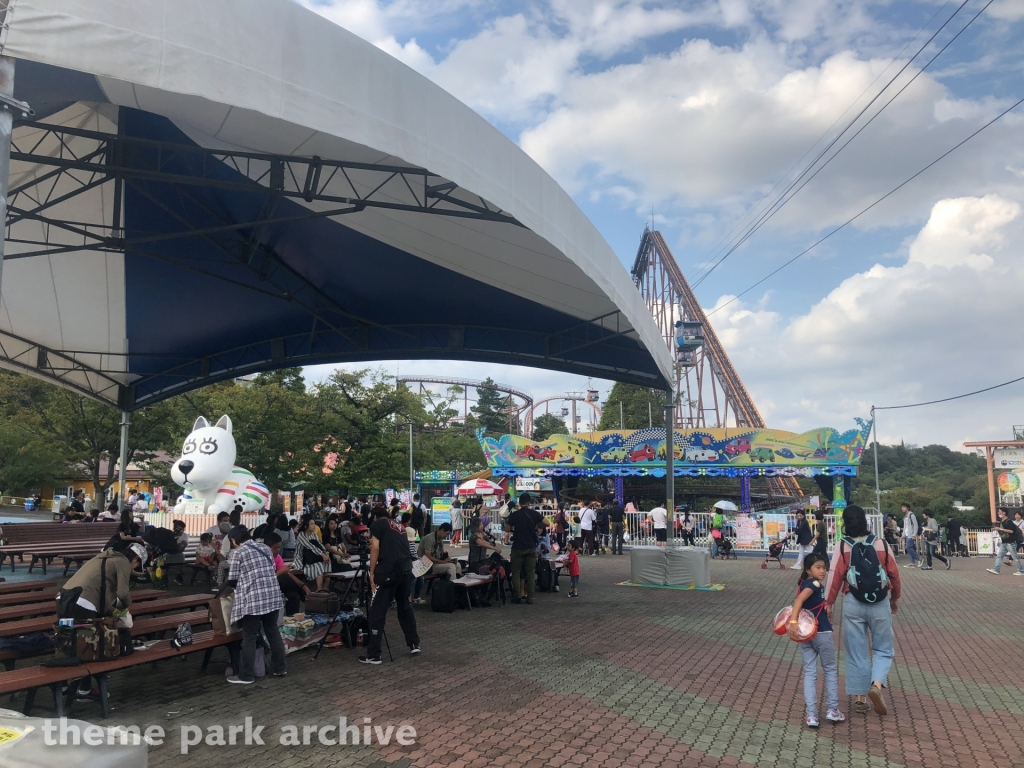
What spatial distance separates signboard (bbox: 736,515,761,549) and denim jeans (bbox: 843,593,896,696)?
16.1 meters

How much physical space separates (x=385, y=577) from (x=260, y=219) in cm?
597

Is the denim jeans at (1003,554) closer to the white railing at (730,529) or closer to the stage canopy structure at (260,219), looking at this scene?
the white railing at (730,529)

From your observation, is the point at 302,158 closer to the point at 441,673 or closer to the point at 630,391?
the point at 441,673

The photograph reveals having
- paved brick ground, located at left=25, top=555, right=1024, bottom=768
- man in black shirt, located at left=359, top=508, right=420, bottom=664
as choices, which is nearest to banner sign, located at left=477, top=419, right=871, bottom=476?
paved brick ground, located at left=25, top=555, right=1024, bottom=768

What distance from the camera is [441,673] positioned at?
6.64 meters

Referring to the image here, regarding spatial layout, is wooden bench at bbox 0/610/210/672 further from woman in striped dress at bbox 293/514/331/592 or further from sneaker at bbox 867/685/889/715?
sneaker at bbox 867/685/889/715

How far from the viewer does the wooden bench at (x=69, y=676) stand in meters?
4.77

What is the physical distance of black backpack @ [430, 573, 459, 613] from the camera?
10.1 metres

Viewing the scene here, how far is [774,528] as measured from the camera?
2072 cm

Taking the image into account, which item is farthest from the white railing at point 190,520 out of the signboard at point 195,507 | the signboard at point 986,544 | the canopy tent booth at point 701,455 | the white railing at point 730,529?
the signboard at point 986,544

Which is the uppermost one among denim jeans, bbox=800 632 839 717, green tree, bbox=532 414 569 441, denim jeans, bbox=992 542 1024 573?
green tree, bbox=532 414 569 441

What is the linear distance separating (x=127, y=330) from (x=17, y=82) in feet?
36.7

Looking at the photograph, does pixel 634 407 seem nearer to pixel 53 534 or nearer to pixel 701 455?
pixel 701 455

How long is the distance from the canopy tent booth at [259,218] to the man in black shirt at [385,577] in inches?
141
